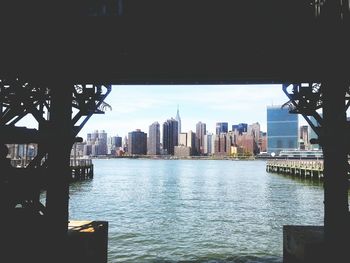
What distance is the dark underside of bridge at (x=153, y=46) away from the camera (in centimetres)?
830

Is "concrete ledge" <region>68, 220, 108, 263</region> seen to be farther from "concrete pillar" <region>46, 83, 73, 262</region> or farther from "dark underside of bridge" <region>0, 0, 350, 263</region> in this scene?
"dark underside of bridge" <region>0, 0, 350, 263</region>

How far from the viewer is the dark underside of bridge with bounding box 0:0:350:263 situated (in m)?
8.30

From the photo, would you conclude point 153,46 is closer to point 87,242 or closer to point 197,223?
point 87,242

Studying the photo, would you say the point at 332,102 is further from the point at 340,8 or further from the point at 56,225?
the point at 56,225

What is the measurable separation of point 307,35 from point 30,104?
23.1ft

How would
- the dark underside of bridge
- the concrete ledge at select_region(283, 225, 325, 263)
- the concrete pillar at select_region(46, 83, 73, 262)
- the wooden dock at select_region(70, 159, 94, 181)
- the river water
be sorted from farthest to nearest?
the wooden dock at select_region(70, 159, 94, 181) < the river water < the concrete ledge at select_region(283, 225, 325, 263) < the concrete pillar at select_region(46, 83, 73, 262) < the dark underside of bridge

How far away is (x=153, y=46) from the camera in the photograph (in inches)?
350

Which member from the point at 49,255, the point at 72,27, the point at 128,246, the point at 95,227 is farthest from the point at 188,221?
the point at 72,27

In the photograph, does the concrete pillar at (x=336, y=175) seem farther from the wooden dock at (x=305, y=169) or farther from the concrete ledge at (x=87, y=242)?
the wooden dock at (x=305, y=169)

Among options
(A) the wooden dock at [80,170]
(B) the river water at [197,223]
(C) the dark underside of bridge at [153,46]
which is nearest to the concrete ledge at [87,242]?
(C) the dark underside of bridge at [153,46]

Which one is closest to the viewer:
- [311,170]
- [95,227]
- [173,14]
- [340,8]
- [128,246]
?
[340,8]

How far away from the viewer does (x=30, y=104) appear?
29.7 ft

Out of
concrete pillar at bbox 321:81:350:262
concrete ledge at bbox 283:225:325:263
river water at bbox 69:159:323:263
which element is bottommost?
river water at bbox 69:159:323:263

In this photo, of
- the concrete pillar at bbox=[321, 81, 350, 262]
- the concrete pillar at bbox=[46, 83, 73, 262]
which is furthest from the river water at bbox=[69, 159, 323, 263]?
the concrete pillar at bbox=[321, 81, 350, 262]
